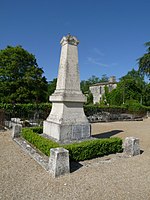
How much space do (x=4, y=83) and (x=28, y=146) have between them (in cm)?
1841

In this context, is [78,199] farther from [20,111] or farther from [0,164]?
[20,111]

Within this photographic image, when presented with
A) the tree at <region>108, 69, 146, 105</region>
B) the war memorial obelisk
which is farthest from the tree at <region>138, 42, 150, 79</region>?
the war memorial obelisk

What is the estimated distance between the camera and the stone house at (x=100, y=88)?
169 feet

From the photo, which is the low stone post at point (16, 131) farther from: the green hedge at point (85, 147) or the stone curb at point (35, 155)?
the green hedge at point (85, 147)

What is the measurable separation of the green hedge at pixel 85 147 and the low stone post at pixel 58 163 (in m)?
0.89

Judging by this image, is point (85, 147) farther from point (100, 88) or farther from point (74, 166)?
point (100, 88)

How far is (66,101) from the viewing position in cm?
753

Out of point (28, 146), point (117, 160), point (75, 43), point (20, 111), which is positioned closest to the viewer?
point (117, 160)

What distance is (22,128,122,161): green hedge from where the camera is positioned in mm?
6048

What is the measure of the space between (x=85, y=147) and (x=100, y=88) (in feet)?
164

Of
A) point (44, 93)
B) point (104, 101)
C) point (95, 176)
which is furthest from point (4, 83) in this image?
point (104, 101)

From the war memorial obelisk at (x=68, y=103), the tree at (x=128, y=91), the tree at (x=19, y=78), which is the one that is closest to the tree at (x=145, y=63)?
the tree at (x=128, y=91)

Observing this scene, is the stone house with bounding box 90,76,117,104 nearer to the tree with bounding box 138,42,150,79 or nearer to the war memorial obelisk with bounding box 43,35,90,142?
the tree with bounding box 138,42,150,79

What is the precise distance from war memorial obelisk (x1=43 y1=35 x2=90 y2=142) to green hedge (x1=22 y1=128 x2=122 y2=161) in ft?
2.45
